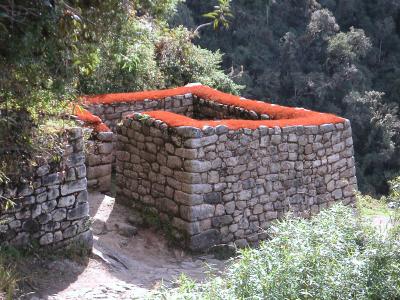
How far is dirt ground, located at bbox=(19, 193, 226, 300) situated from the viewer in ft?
19.0

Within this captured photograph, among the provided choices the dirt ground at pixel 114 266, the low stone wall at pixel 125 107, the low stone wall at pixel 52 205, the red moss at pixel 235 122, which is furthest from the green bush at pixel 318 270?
the low stone wall at pixel 125 107

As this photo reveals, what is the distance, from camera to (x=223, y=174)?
7.71 meters

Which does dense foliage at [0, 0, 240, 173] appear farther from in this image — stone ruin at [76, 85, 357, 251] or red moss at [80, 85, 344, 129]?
stone ruin at [76, 85, 357, 251]

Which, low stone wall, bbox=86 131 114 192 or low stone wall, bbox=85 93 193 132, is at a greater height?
low stone wall, bbox=85 93 193 132

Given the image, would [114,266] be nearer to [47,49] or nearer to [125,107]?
[47,49]

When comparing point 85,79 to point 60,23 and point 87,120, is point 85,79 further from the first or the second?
point 60,23

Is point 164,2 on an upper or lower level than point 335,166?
upper

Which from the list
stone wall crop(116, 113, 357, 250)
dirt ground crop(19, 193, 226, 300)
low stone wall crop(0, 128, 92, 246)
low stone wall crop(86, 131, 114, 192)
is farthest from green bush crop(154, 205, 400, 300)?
low stone wall crop(86, 131, 114, 192)

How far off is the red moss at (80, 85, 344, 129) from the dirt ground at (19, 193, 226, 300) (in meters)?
1.38

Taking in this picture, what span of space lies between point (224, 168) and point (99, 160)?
1868 millimetres

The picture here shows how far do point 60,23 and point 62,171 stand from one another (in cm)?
160

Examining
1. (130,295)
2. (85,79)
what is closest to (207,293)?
(130,295)

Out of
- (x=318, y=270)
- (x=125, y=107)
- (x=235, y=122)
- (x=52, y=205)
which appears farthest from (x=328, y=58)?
(x=318, y=270)

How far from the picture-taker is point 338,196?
9.41m
